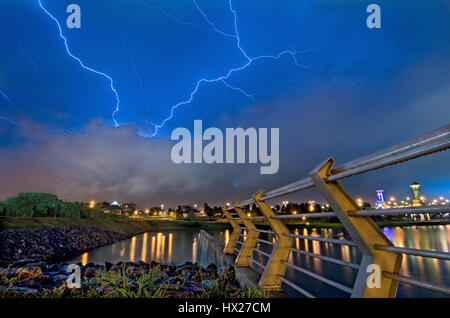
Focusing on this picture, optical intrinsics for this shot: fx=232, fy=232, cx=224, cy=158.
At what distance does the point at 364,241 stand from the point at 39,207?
27.3 m

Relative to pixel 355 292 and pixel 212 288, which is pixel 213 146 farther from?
pixel 355 292

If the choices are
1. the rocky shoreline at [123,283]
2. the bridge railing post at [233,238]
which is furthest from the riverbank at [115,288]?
the bridge railing post at [233,238]

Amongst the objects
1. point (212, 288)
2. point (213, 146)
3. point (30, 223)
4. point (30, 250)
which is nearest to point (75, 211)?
point (30, 223)

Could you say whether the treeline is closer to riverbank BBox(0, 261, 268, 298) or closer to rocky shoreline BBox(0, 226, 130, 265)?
rocky shoreline BBox(0, 226, 130, 265)

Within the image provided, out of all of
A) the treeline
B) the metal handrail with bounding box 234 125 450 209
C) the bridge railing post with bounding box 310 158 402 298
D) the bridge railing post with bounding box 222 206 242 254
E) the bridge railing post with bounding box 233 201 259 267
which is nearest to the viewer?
the metal handrail with bounding box 234 125 450 209

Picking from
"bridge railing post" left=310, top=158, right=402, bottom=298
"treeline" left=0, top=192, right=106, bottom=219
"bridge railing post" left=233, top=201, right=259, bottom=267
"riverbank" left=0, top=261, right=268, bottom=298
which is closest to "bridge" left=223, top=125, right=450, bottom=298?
"bridge railing post" left=310, top=158, right=402, bottom=298

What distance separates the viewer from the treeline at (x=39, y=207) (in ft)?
64.6

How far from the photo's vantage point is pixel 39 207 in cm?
2147

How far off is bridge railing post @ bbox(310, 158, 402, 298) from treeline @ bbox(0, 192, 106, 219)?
83.4 feet

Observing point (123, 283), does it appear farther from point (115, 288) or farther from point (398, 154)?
point (398, 154)

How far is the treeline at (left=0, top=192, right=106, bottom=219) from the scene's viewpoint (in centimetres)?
1970

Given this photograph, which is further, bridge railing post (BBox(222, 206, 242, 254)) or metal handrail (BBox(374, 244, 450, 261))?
bridge railing post (BBox(222, 206, 242, 254))

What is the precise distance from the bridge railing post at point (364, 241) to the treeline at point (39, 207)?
25.4 metres

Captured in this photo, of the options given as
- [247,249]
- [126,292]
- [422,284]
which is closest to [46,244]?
[126,292]
